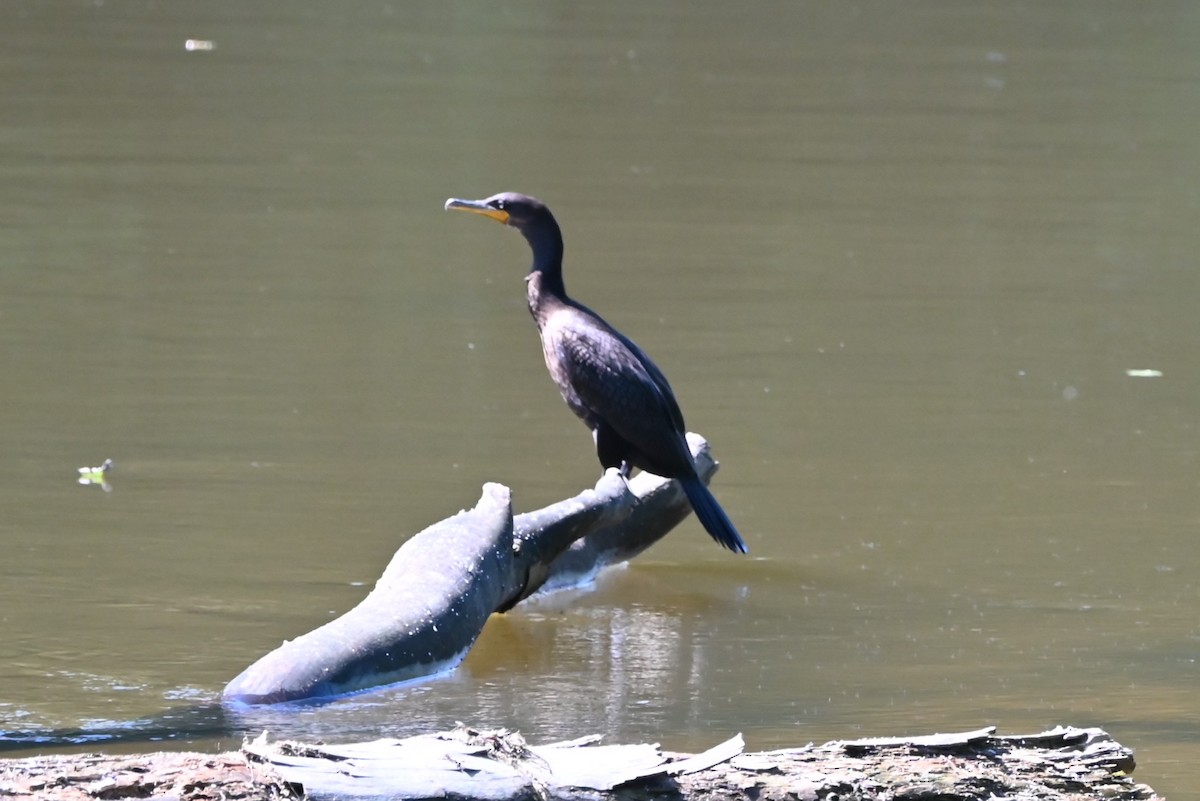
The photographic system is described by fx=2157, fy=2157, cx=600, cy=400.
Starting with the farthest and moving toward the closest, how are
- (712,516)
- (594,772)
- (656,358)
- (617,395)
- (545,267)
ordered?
(656,358)
(545,267)
(617,395)
(712,516)
(594,772)

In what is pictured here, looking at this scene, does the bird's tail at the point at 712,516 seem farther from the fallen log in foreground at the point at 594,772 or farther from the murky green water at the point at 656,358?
the fallen log in foreground at the point at 594,772

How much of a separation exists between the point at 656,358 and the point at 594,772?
506 centimetres

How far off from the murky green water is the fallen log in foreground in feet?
2.73

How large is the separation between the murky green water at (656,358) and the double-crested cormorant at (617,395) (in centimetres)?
32

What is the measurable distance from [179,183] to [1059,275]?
462 centimetres

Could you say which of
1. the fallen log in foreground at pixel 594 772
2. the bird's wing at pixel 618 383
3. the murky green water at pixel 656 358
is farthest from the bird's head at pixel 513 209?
the fallen log in foreground at pixel 594 772

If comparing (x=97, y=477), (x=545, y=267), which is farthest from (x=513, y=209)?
(x=97, y=477)

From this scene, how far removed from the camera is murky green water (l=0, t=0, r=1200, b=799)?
5281mm

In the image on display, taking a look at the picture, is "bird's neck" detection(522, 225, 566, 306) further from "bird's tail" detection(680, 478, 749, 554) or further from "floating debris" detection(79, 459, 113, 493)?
"floating debris" detection(79, 459, 113, 493)

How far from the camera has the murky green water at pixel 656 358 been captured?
528cm

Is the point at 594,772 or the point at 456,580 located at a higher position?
the point at 456,580

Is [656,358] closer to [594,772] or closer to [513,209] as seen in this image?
[513,209]

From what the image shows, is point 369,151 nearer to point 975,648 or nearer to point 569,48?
point 569,48

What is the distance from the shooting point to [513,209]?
21.8 ft
